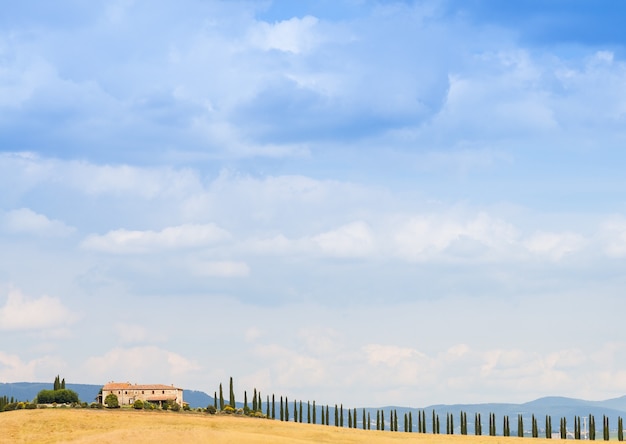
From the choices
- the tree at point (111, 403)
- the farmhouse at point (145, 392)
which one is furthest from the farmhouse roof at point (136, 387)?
the tree at point (111, 403)

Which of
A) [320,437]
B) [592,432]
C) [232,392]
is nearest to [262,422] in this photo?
[320,437]

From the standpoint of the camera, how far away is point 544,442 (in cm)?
12838

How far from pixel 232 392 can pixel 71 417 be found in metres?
54.9

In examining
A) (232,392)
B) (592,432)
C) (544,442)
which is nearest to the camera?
(544,442)

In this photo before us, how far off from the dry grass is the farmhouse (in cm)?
4962

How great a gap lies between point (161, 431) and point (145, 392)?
8218cm

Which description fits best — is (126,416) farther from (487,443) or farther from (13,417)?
(487,443)

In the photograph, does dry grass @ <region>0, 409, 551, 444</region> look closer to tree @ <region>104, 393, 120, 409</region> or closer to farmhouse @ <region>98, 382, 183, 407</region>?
tree @ <region>104, 393, 120, 409</region>

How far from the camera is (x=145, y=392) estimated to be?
190 metres

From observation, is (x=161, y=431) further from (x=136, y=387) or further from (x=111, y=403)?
(x=136, y=387)

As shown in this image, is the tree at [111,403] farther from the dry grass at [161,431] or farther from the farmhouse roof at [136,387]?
the farmhouse roof at [136,387]

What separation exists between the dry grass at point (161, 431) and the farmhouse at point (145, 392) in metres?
49.6

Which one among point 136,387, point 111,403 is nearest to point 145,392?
point 136,387

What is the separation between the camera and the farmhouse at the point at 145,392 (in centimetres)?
18912
